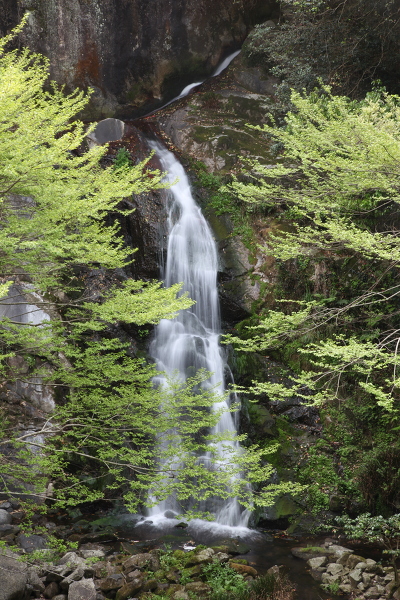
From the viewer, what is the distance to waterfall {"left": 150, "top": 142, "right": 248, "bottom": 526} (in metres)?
9.82

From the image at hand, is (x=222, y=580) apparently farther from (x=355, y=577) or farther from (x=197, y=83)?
(x=197, y=83)

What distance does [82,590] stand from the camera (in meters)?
5.95

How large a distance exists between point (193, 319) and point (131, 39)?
39.2 feet

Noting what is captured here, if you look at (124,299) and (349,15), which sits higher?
(349,15)

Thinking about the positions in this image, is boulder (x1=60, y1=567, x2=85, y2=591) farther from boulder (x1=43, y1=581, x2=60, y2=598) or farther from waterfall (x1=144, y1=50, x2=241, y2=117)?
waterfall (x1=144, y1=50, x2=241, y2=117)

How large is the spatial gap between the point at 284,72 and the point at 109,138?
6.02 m

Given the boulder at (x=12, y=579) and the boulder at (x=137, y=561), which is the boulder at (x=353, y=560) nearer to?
the boulder at (x=137, y=561)

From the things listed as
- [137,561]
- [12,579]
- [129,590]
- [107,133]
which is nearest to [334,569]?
[137,561]

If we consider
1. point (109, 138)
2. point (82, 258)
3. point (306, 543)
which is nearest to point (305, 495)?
point (306, 543)

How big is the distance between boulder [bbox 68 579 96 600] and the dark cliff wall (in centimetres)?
1556

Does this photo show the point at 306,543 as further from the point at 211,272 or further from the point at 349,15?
the point at 349,15

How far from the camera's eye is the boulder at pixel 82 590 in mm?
5855

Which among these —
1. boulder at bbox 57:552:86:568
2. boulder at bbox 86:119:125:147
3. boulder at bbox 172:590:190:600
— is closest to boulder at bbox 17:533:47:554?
boulder at bbox 57:552:86:568

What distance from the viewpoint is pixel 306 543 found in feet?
26.8
